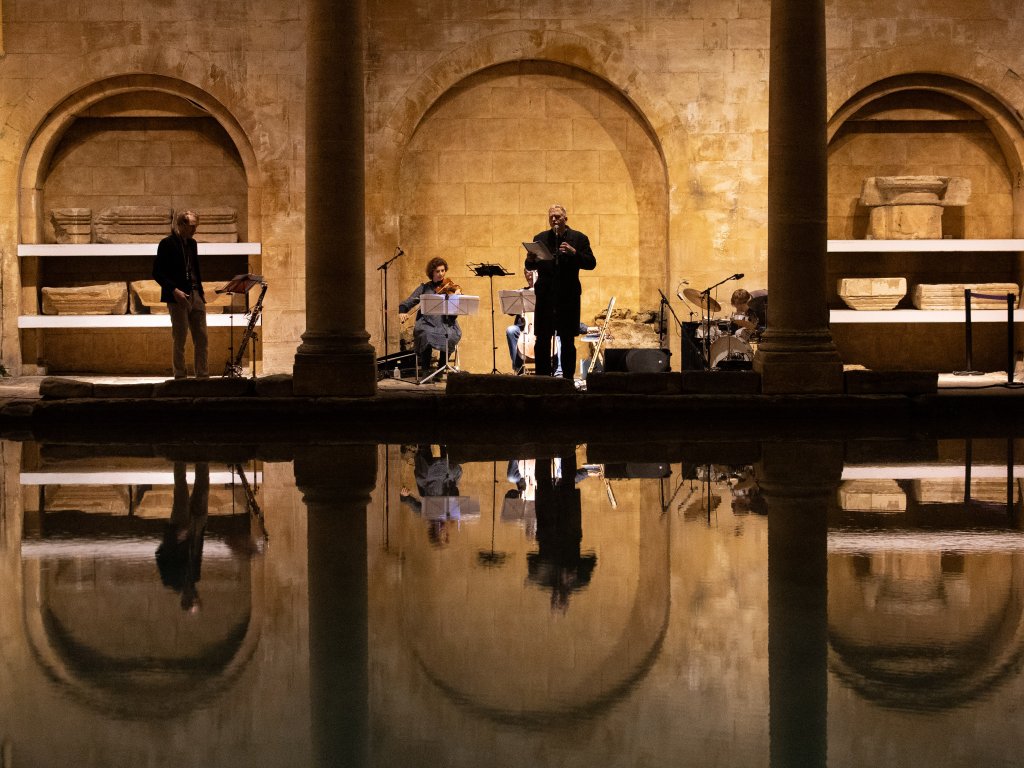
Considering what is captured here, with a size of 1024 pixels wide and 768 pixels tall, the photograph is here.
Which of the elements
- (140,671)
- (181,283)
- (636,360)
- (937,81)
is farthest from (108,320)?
(140,671)

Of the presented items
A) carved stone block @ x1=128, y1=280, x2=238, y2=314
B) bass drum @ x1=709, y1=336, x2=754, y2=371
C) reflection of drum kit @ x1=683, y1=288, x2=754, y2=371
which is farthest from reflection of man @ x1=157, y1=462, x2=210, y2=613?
carved stone block @ x1=128, y1=280, x2=238, y2=314

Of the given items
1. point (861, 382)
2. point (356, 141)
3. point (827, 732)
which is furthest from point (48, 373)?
point (827, 732)

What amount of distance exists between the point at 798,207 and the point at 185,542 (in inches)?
276

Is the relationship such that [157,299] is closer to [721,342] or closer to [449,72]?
[449,72]

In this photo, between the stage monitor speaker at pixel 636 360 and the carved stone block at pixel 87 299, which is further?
the carved stone block at pixel 87 299

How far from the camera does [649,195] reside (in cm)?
1630

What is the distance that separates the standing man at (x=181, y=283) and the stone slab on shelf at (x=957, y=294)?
29.3 ft

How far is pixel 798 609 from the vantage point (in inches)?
168

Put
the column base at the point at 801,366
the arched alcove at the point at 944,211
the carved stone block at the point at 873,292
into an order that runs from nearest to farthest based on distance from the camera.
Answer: the column base at the point at 801,366, the carved stone block at the point at 873,292, the arched alcove at the point at 944,211

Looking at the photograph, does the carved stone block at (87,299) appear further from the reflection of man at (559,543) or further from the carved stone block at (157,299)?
the reflection of man at (559,543)

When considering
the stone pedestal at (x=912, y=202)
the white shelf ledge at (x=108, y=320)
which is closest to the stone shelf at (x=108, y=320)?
the white shelf ledge at (x=108, y=320)

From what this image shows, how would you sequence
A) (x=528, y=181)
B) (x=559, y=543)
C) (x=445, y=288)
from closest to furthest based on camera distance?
(x=559, y=543), (x=445, y=288), (x=528, y=181)

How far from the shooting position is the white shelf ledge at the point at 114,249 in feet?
52.0

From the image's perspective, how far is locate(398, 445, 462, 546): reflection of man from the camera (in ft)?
19.3
